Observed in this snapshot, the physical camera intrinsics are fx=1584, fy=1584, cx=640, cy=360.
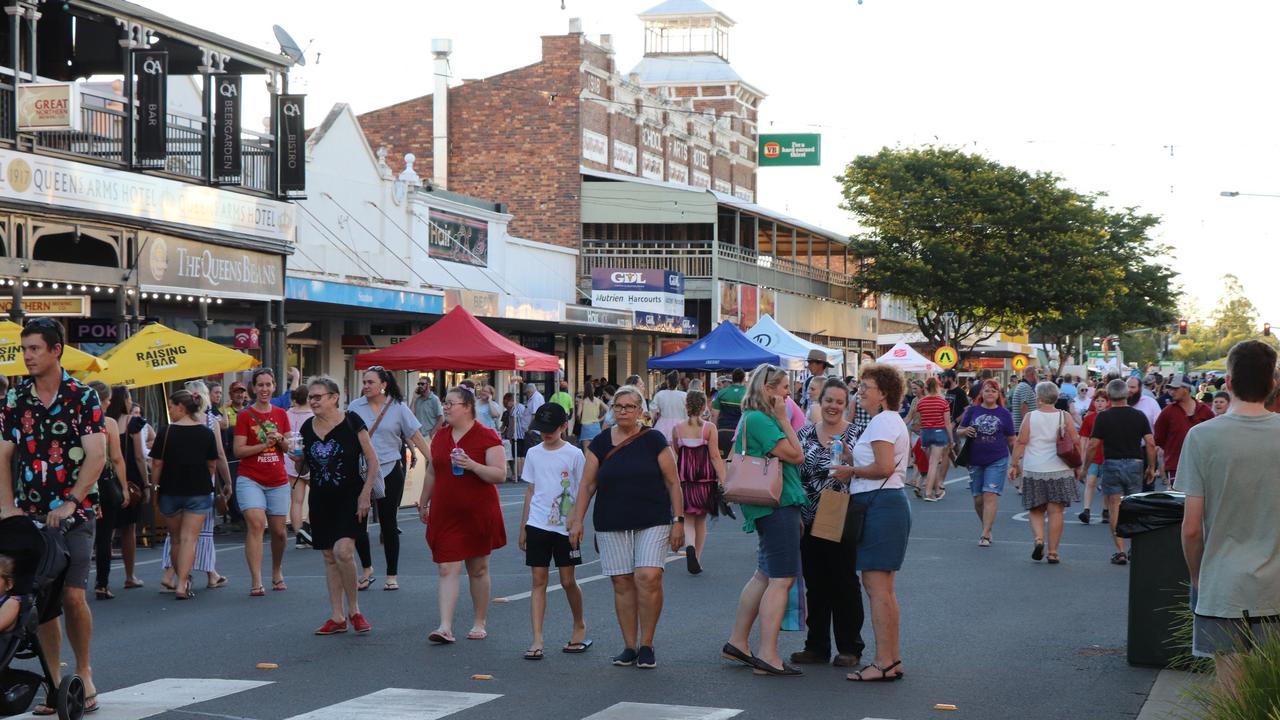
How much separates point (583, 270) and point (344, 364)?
1402 cm

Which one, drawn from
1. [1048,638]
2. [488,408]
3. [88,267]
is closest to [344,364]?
[488,408]

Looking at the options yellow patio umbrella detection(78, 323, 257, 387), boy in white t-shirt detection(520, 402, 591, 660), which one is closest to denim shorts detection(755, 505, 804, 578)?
boy in white t-shirt detection(520, 402, 591, 660)

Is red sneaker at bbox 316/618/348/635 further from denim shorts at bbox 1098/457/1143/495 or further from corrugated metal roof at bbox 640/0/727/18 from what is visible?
corrugated metal roof at bbox 640/0/727/18

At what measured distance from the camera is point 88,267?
21.5 metres

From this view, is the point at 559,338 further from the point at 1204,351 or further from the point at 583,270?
the point at 1204,351

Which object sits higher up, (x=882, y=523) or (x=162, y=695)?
(x=882, y=523)

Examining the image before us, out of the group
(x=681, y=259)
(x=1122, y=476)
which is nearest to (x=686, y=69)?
(x=681, y=259)

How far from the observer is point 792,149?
45.8m

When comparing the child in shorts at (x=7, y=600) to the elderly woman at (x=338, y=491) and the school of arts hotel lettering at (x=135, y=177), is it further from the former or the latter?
the school of arts hotel lettering at (x=135, y=177)

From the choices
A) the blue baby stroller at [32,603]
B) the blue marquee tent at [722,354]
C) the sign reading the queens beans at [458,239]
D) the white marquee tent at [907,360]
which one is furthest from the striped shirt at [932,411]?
the blue baby stroller at [32,603]

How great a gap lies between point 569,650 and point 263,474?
436 cm

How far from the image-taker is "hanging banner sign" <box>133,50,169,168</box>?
22.4 m

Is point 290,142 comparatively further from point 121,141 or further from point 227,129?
point 121,141

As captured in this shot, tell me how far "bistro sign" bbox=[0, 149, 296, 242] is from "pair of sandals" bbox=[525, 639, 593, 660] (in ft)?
43.4
